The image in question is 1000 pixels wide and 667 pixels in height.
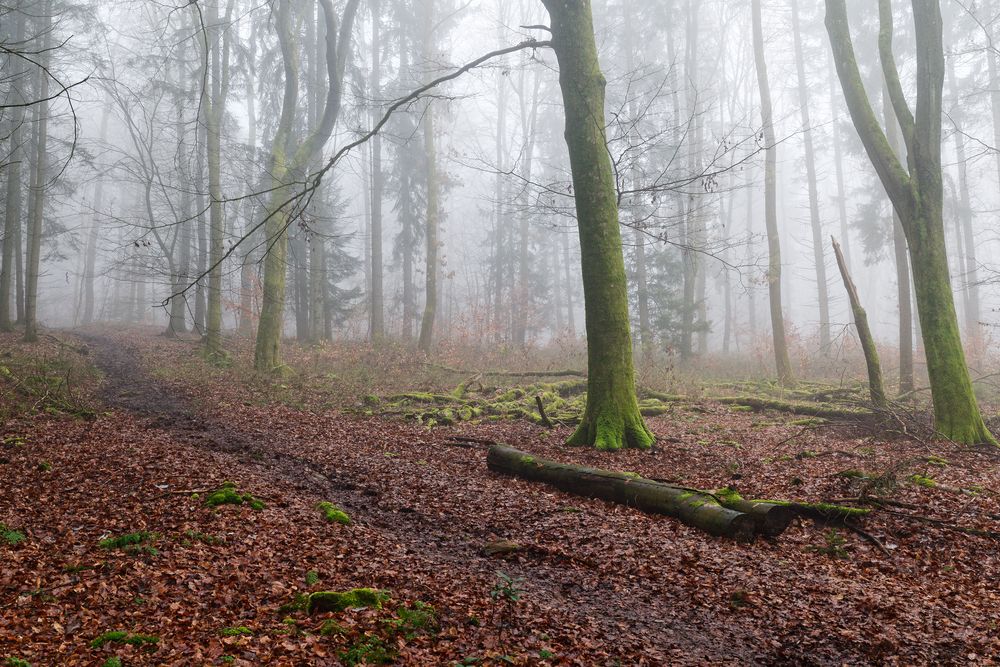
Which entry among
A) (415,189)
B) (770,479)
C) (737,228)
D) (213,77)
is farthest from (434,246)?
(737,228)

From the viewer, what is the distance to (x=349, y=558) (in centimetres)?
460

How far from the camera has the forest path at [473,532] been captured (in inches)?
148

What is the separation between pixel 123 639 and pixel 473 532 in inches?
118

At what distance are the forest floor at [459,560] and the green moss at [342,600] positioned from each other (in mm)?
53

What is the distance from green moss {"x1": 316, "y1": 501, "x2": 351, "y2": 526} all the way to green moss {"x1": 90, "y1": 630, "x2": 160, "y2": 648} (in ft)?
7.58

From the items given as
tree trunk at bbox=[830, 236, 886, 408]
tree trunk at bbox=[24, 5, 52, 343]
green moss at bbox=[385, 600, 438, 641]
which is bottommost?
green moss at bbox=[385, 600, 438, 641]

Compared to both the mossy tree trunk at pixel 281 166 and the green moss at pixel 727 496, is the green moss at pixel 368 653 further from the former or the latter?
the mossy tree trunk at pixel 281 166

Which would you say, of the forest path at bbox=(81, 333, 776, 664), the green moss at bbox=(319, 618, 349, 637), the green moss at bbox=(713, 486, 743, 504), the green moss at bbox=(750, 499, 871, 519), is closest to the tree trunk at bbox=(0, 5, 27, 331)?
the forest path at bbox=(81, 333, 776, 664)

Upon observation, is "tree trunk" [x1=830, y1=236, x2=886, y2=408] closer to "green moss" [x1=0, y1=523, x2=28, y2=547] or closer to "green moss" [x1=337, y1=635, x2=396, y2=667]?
"green moss" [x1=337, y1=635, x2=396, y2=667]

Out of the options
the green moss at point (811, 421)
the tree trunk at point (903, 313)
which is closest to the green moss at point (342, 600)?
the green moss at point (811, 421)

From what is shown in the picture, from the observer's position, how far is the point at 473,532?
218 inches

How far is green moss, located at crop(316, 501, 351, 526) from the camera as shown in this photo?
550 centimetres

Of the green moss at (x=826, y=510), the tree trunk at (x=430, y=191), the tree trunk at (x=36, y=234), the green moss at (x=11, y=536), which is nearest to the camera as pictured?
the green moss at (x=11, y=536)

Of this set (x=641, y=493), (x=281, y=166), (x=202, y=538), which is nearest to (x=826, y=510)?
(x=641, y=493)
